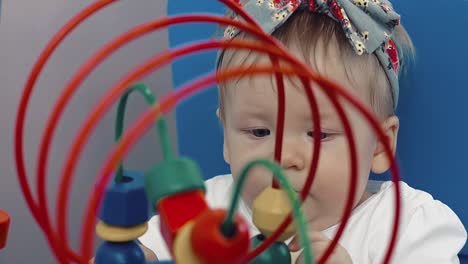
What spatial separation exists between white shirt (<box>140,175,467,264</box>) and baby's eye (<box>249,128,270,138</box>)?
85mm

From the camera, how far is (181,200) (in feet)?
1.02

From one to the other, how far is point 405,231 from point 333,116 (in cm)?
15

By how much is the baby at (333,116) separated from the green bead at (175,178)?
0.34 metres

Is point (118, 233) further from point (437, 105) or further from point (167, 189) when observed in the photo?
point (437, 105)

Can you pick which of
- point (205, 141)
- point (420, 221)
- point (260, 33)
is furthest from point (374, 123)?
point (205, 141)

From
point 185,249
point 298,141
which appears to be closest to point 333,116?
point 298,141

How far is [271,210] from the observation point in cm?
39

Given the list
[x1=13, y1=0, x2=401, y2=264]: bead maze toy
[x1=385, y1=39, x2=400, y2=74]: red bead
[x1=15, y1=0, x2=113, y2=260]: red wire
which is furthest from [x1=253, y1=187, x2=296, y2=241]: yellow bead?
[x1=385, y1=39, x2=400, y2=74]: red bead

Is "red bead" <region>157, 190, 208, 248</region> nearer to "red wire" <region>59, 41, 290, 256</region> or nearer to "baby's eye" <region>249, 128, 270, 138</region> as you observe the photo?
"red wire" <region>59, 41, 290, 256</region>

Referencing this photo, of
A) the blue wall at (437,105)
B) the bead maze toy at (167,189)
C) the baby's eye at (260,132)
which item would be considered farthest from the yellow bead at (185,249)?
the blue wall at (437,105)

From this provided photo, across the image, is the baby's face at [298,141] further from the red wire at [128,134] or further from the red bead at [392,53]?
the red wire at [128,134]

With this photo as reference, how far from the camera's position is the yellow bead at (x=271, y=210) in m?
0.39

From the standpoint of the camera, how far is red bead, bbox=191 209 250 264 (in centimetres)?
29

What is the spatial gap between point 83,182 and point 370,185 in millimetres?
404
